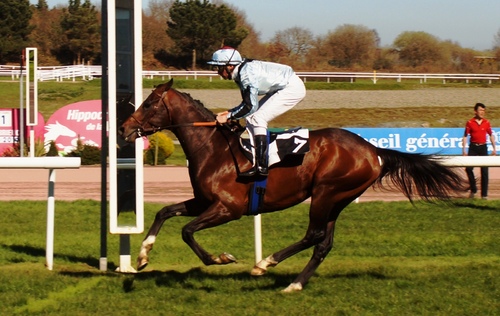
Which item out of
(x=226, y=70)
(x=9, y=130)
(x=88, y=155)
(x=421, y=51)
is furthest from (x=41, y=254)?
(x=421, y=51)

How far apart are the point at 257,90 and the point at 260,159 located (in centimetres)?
47

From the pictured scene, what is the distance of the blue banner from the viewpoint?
51.0 ft

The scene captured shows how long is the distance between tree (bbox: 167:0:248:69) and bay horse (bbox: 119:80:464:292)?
36.8 metres

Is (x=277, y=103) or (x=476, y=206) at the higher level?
(x=277, y=103)

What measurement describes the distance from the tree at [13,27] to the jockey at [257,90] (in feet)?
117

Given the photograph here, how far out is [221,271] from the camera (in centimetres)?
633

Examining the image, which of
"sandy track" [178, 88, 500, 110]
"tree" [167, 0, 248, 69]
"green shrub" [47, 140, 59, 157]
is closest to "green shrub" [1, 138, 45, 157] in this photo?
"green shrub" [47, 140, 59, 157]

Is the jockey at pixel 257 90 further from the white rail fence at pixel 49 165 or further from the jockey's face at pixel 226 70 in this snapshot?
the white rail fence at pixel 49 165

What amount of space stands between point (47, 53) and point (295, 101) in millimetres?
31375

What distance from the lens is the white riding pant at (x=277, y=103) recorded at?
575cm

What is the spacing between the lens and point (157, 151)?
17156 millimetres

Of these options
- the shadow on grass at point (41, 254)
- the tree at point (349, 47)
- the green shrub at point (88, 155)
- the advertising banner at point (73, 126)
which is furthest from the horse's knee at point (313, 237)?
the tree at point (349, 47)

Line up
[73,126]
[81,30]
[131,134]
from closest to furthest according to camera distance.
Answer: [131,134], [73,126], [81,30]

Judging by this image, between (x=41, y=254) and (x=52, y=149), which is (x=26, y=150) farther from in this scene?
(x=41, y=254)
